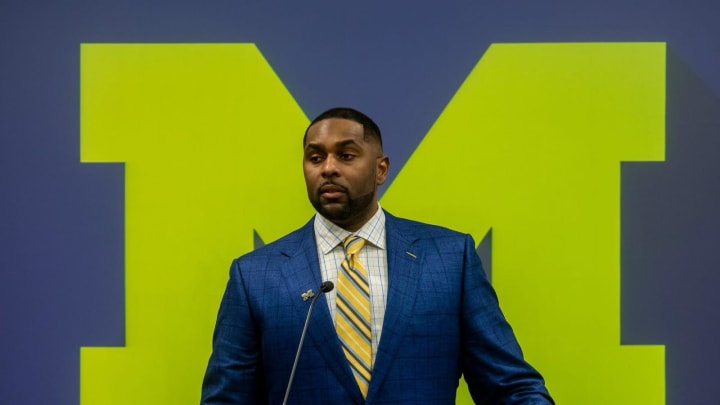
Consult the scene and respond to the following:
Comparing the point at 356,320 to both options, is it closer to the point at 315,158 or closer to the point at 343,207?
the point at 343,207

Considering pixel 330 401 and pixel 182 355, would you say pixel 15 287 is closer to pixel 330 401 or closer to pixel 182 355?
pixel 182 355

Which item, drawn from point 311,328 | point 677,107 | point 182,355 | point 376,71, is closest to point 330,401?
point 311,328

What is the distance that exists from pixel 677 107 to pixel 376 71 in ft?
2.78

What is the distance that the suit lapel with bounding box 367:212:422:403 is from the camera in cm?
168

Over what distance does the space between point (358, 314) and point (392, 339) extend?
0.09 meters

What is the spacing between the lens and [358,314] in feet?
5.66

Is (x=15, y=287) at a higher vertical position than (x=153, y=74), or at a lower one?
lower

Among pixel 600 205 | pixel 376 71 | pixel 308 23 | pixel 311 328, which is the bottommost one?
pixel 311 328

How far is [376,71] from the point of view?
86.9 inches

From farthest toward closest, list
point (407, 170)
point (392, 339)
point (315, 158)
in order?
1. point (407, 170)
2. point (315, 158)
3. point (392, 339)

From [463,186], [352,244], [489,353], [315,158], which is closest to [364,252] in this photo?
[352,244]

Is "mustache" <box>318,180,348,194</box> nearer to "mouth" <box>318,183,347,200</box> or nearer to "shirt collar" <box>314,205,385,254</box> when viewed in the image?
"mouth" <box>318,183,347,200</box>

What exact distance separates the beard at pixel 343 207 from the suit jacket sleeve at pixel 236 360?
247 millimetres

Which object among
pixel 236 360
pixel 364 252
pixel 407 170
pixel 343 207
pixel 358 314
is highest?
pixel 407 170
